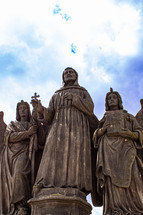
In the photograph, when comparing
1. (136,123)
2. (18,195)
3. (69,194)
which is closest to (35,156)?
(18,195)

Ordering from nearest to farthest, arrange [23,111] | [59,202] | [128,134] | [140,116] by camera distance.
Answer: [59,202]
[128,134]
[140,116]
[23,111]

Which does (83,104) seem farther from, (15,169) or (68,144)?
(15,169)

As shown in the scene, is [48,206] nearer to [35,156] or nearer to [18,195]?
[18,195]

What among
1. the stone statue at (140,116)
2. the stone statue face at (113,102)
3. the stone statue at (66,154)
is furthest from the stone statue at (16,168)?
the stone statue at (140,116)

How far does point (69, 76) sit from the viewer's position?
515 inches

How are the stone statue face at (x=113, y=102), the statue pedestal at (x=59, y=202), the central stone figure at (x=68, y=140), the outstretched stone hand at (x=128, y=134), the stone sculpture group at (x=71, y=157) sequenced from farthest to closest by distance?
the stone statue face at (x=113, y=102) → the outstretched stone hand at (x=128, y=134) → the central stone figure at (x=68, y=140) → the stone sculpture group at (x=71, y=157) → the statue pedestal at (x=59, y=202)

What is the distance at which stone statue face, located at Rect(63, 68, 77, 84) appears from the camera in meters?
13.0

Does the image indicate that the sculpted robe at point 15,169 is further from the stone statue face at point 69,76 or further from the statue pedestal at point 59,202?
the stone statue face at point 69,76

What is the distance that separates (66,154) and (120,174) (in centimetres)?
169

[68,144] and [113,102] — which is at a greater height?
[113,102]

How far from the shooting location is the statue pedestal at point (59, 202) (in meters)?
9.61

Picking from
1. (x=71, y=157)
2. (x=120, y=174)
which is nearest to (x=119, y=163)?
(x=120, y=174)

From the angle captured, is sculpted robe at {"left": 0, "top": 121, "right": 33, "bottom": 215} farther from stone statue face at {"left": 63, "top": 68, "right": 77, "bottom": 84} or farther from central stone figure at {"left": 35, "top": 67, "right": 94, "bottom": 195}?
stone statue face at {"left": 63, "top": 68, "right": 77, "bottom": 84}

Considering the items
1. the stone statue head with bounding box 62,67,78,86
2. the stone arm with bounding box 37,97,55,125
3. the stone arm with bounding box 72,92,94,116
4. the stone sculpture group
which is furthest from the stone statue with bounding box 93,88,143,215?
the stone statue head with bounding box 62,67,78,86
